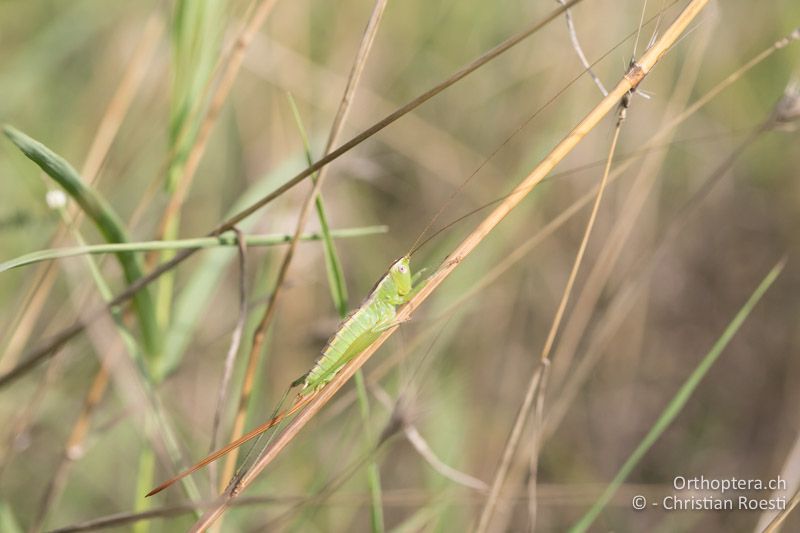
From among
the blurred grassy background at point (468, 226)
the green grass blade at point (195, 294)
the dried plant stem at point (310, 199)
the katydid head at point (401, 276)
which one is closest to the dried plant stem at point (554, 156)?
the katydid head at point (401, 276)

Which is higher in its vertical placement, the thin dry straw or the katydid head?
the thin dry straw

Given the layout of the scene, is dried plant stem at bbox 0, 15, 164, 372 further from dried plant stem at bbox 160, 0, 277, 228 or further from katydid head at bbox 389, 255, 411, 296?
katydid head at bbox 389, 255, 411, 296

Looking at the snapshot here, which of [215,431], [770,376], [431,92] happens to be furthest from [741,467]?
[431,92]

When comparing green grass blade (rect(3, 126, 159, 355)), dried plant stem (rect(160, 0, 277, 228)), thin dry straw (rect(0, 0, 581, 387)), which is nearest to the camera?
thin dry straw (rect(0, 0, 581, 387))

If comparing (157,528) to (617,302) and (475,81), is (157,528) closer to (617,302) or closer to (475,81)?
(617,302)

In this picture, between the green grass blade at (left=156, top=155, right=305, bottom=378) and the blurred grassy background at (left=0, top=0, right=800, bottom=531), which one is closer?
the green grass blade at (left=156, top=155, right=305, bottom=378)

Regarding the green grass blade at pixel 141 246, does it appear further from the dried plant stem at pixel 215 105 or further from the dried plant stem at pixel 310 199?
the dried plant stem at pixel 215 105

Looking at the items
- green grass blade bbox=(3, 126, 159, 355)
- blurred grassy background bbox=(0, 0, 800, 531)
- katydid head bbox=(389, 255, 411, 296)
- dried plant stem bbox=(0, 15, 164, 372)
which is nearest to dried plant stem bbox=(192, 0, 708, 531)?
katydid head bbox=(389, 255, 411, 296)
